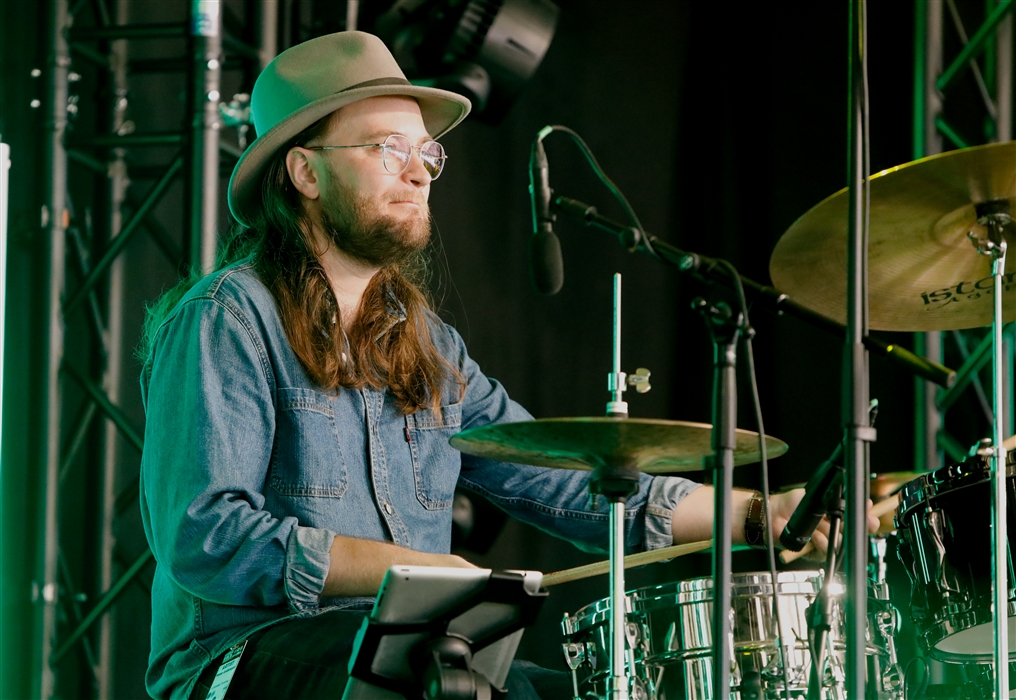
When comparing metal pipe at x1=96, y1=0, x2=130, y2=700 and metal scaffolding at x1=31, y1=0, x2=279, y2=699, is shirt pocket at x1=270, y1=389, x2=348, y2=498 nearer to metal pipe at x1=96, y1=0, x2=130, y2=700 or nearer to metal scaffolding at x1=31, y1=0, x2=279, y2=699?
metal scaffolding at x1=31, y1=0, x2=279, y2=699

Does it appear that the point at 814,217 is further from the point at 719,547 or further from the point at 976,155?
the point at 719,547

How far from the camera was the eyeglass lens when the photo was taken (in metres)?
2.72

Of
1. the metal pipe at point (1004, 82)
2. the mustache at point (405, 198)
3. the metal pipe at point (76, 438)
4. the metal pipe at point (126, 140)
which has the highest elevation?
the metal pipe at point (1004, 82)

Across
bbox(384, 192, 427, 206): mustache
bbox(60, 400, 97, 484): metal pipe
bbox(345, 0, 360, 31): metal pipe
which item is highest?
bbox(345, 0, 360, 31): metal pipe

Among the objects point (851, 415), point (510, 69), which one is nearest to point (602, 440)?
point (851, 415)

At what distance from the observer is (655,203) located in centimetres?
Answer: 428

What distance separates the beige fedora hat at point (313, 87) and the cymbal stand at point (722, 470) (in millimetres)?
1175

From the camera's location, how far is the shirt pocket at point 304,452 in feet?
7.81

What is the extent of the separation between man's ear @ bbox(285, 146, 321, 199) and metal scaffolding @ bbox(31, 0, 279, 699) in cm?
71

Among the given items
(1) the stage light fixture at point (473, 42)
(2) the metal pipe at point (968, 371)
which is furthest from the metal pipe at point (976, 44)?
(1) the stage light fixture at point (473, 42)

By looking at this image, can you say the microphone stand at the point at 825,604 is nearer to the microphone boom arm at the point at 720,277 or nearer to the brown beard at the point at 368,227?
the microphone boom arm at the point at 720,277

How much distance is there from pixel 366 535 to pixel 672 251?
890 mm

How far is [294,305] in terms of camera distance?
252 centimetres

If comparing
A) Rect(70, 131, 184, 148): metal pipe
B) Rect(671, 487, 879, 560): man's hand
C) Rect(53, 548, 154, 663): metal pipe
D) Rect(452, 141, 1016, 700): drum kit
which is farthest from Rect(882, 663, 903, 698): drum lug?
Rect(70, 131, 184, 148): metal pipe
